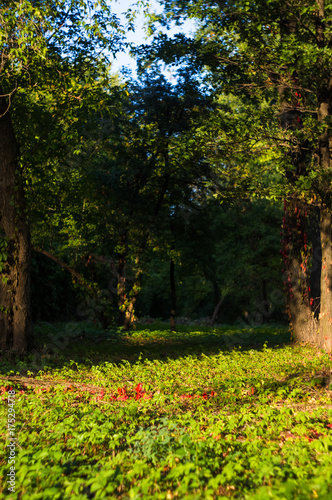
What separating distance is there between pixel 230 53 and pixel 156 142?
4.64m

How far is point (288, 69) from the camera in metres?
10.7

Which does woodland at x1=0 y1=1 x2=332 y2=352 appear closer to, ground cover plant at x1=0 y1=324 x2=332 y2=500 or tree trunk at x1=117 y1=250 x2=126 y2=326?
tree trunk at x1=117 y1=250 x2=126 y2=326

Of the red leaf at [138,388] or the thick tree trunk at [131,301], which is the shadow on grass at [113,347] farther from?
the red leaf at [138,388]

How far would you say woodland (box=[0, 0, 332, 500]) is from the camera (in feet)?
14.8

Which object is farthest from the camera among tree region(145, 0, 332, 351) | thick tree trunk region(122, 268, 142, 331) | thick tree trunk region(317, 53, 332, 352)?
thick tree trunk region(122, 268, 142, 331)

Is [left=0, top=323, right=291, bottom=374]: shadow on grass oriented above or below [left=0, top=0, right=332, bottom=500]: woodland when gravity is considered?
below

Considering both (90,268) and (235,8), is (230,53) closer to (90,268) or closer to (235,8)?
(235,8)

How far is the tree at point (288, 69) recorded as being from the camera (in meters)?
10.5

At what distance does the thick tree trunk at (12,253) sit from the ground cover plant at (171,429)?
0.77 m

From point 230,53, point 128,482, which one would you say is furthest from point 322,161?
point 128,482

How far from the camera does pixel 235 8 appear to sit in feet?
38.6

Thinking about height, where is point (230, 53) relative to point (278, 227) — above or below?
above

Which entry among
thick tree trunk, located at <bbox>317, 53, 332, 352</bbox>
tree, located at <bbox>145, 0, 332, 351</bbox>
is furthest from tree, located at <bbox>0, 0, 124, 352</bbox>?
thick tree trunk, located at <bbox>317, 53, 332, 352</bbox>

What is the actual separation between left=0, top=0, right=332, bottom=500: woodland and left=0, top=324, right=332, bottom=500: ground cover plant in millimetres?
32
